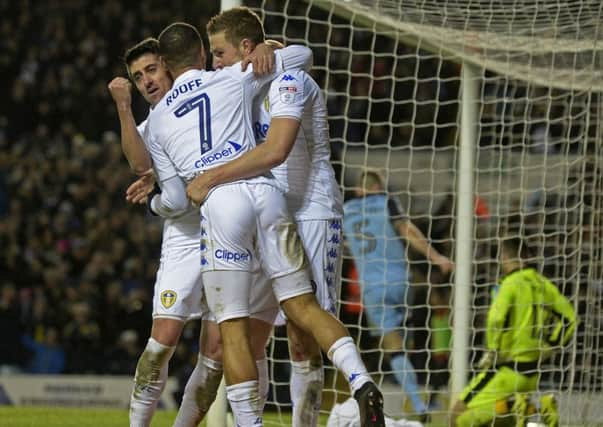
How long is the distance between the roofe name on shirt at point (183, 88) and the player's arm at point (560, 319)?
11.8ft

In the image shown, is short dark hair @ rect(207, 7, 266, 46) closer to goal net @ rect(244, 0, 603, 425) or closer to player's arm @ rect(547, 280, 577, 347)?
goal net @ rect(244, 0, 603, 425)

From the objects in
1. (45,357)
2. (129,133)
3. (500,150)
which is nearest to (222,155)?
(129,133)

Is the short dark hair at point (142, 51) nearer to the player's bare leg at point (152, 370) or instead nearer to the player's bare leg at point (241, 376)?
the player's bare leg at point (152, 370)

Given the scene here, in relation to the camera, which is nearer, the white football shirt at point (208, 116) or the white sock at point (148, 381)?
the white football shirt at point (208, 116)

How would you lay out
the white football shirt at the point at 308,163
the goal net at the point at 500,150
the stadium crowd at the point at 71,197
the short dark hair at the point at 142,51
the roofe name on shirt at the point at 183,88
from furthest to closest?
the stadium crowd at the point at 71,197
the goal net at the point at 500,150
the short dark hair at the point at 142,51
the white football shirt at the point at 308,163
the roofe name on shirt at the point at 183,88

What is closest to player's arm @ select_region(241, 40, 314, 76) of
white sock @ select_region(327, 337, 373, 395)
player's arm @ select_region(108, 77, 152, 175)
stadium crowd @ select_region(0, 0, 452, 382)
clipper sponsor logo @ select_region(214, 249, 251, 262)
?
player's arm @ select_region(108, 77, 152, 175)

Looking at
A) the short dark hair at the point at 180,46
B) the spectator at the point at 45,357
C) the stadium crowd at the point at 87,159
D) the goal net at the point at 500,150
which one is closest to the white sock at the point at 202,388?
the short dark hair at the point at 180,46

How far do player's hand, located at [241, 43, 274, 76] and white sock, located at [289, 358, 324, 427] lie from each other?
1.32 meters

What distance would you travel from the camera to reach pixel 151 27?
17766 mm

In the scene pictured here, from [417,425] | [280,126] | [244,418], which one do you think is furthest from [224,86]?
[417,425]

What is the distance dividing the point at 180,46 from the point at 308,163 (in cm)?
80

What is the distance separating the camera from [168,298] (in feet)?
17.8

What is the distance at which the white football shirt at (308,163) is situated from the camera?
5.25m

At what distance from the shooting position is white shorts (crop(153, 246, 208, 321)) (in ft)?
17.8
